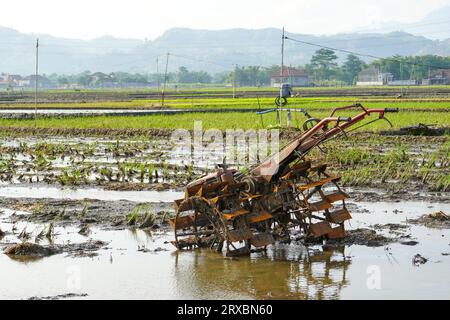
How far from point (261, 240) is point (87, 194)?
5.83 metres

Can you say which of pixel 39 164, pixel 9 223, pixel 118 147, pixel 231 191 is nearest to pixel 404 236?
pixel 231 191

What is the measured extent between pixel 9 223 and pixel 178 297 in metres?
4.53

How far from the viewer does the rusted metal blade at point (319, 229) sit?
33.6 ft

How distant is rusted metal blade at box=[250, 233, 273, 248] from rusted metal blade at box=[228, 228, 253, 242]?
0.10 meters

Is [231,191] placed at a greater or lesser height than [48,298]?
greater

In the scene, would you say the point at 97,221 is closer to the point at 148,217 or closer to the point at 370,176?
the point at 148,217

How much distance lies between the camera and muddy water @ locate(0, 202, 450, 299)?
28.1ft

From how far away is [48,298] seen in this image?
834 centimetres

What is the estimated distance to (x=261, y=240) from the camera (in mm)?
9789

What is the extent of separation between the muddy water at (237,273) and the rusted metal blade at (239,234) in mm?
333

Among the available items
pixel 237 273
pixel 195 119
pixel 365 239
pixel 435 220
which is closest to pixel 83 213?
pixel 237 273

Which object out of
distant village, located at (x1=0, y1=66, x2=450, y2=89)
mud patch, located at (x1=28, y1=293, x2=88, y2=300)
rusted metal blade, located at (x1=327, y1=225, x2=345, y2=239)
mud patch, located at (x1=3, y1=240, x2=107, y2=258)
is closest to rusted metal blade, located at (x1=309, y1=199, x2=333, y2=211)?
rusted metal blade, located at (x1=327, y1=225, x2=345, y2=239)

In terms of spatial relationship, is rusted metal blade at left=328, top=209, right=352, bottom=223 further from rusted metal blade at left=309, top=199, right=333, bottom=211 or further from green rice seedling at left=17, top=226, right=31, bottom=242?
green rice seedling at left=17, top=226, right=31, bottom=242

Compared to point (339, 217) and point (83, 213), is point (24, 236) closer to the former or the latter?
point (83, 213)
